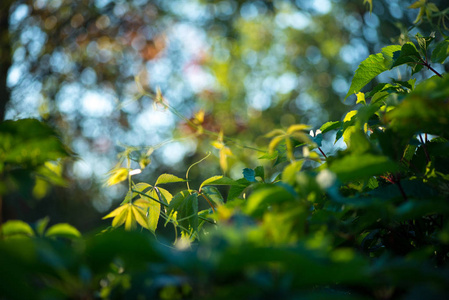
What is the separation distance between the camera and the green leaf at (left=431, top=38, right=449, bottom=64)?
691 mm

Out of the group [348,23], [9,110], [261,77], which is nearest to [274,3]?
[348,23]

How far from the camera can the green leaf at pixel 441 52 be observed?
691 mm

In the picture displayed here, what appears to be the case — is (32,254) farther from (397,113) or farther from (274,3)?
(274,3)

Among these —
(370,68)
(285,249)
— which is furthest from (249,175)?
(285,249)

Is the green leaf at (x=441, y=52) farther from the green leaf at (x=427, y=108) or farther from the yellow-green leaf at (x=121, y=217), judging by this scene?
the yellow-green leaf at (x=121, y=217)

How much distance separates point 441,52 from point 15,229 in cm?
70

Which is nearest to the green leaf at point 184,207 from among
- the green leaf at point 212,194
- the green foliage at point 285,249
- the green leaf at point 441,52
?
the green leaf at point 212,194

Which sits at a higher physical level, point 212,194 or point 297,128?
point 297,128

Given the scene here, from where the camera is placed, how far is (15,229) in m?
0.47

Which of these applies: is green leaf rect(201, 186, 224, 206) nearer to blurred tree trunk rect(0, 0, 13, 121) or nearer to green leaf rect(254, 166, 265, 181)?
green leaf rect(254, 166, 265, 181)

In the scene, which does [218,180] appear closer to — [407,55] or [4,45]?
[407,55]

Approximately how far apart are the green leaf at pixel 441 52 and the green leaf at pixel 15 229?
2.22ft

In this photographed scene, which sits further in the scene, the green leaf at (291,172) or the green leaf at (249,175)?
the green leaf at (249,175)

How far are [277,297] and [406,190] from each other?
0.26 m
